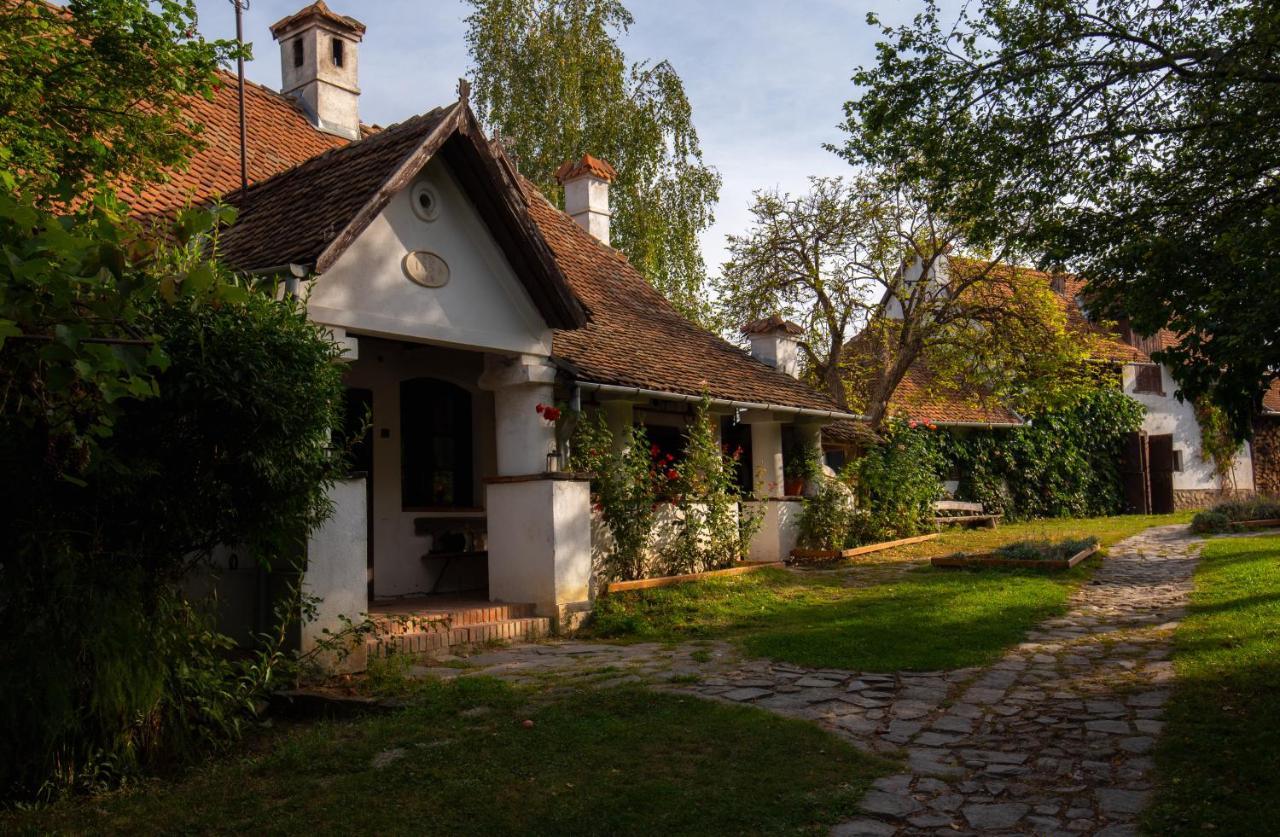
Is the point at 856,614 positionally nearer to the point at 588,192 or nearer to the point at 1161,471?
the point at 588,192

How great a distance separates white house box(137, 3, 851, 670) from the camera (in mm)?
8586

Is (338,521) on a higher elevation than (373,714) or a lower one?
higher

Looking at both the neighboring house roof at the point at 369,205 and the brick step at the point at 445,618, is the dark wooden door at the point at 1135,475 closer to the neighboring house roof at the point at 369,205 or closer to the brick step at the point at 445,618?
the neighboring house roof at the point at 369,205

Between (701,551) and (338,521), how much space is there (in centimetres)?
631

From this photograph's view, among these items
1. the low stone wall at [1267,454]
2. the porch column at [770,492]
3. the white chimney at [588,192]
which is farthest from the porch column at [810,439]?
the low stone wall at [1267,454]

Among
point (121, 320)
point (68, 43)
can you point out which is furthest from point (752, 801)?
point (68, 43)

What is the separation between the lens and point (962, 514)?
2344 centimetres

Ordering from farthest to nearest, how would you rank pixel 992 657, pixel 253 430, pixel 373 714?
pixel 992 657
pixel 373 714
pixel 253 430

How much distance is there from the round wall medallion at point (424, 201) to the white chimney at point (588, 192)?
8.27 meters

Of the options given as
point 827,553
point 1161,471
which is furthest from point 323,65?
point 1161,471

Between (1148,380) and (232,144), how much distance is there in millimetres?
26317

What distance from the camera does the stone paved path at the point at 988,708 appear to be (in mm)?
4773

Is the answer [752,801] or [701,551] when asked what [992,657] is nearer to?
[752,801]

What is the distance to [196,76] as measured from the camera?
25.3 feet
